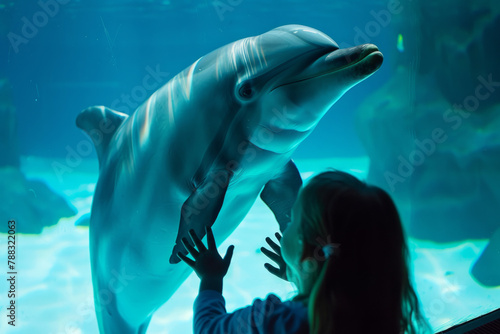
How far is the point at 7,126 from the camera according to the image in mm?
10234

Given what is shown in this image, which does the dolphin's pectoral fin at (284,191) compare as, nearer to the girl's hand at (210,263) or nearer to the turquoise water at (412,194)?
the girl's hand at (210,263)

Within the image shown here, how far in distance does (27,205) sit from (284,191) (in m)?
8.75

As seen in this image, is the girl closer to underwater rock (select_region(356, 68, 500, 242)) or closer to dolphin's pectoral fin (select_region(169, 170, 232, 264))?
dolphin's pectoral fin (select_region(169, 170, 232, 264))

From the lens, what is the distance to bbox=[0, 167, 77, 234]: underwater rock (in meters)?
9.56

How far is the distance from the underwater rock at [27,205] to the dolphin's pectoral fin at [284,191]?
26.6ft

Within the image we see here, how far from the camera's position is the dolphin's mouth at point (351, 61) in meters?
2.15

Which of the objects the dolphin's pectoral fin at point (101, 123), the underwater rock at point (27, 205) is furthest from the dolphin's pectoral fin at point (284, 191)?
the underwater rock at point (27, 205)

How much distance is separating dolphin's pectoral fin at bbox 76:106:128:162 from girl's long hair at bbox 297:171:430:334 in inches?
109

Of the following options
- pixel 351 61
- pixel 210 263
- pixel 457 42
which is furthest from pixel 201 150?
pixel 457 42

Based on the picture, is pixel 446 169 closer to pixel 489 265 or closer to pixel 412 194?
pixel 412 194

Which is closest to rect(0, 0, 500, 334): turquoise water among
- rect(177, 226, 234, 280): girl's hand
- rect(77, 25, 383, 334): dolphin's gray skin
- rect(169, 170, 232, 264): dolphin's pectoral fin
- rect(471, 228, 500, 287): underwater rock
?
rect(471, 228, 500, 287): underwater rock

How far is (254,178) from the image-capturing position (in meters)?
3.11

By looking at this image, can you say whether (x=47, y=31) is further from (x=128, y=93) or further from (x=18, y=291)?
(x=18, y=291)

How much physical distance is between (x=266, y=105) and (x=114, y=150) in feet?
5.22
